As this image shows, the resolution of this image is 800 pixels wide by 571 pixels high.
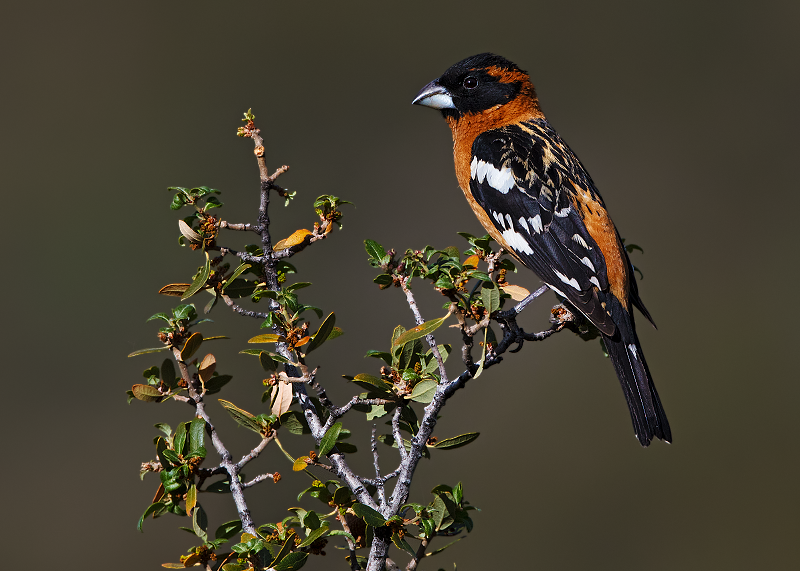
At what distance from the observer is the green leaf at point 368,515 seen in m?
1.12

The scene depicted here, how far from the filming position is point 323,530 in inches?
44.1

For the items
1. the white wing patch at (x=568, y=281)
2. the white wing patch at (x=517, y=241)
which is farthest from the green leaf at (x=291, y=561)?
the white wing patch at (x=517, y=241)

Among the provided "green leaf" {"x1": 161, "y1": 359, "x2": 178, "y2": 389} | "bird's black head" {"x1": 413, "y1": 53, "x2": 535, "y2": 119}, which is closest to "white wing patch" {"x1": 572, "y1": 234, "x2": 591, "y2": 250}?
"bird's black head" {"x1": 413, "y1": 53, "x2": 535, "y2": 119}

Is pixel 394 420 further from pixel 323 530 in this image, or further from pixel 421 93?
pixel 421 93

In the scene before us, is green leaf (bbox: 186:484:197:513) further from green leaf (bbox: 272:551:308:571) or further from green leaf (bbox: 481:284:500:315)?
green leaf (bbox: 481:284:500:315)

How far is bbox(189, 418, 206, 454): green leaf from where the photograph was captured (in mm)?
1174

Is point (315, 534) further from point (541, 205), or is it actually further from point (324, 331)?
point (541, 205)

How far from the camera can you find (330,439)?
1179 millimetres

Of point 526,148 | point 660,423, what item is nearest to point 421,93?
point 526,148

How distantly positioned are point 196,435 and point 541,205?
1.38 meters

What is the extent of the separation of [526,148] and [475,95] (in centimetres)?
43

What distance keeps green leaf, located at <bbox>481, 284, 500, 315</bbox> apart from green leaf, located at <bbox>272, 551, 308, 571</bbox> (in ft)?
1.78

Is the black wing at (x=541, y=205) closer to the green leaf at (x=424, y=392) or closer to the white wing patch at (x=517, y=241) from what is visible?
the white wing patch at (x=517, y=241)

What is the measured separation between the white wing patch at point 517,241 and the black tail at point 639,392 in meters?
0.39
